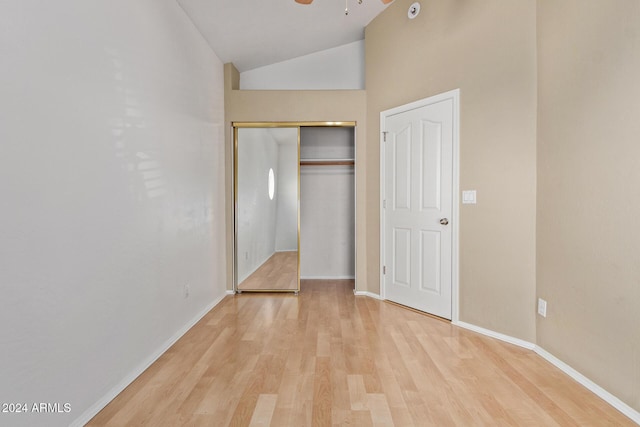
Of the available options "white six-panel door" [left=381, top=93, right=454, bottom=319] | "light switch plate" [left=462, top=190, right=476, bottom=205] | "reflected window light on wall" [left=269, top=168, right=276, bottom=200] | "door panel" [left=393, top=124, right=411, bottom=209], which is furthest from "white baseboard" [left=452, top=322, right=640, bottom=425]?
"reflected window light on wall" [left=269, top=168, right=276, bottom=200]

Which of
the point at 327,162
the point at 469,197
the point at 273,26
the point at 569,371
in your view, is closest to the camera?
the point at 569,371

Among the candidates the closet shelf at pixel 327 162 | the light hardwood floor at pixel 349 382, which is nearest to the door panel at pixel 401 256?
the light hardwood floor at pixel 349 382

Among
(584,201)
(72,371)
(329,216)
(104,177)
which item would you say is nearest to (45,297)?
(72,371)

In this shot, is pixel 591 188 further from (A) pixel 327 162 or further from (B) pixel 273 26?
(A) pixel 327 162

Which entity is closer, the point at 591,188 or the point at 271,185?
the point at 591,188

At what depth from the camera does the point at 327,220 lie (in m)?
5.07

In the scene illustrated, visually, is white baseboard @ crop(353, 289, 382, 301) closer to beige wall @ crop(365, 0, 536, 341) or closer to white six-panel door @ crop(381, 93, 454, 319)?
white six-panel door @ crop(381, 93, 454, 319)

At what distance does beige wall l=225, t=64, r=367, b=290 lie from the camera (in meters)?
4.23

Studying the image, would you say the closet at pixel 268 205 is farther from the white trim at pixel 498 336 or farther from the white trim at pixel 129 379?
the white trim at pixel 498 336

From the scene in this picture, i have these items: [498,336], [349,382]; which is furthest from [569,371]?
[349,382]

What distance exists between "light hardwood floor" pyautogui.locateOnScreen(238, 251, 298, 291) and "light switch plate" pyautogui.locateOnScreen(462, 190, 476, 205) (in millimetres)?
2065

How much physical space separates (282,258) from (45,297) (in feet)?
9.73

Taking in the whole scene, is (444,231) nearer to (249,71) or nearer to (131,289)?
(131,289)

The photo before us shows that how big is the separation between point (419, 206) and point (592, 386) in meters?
1.91
